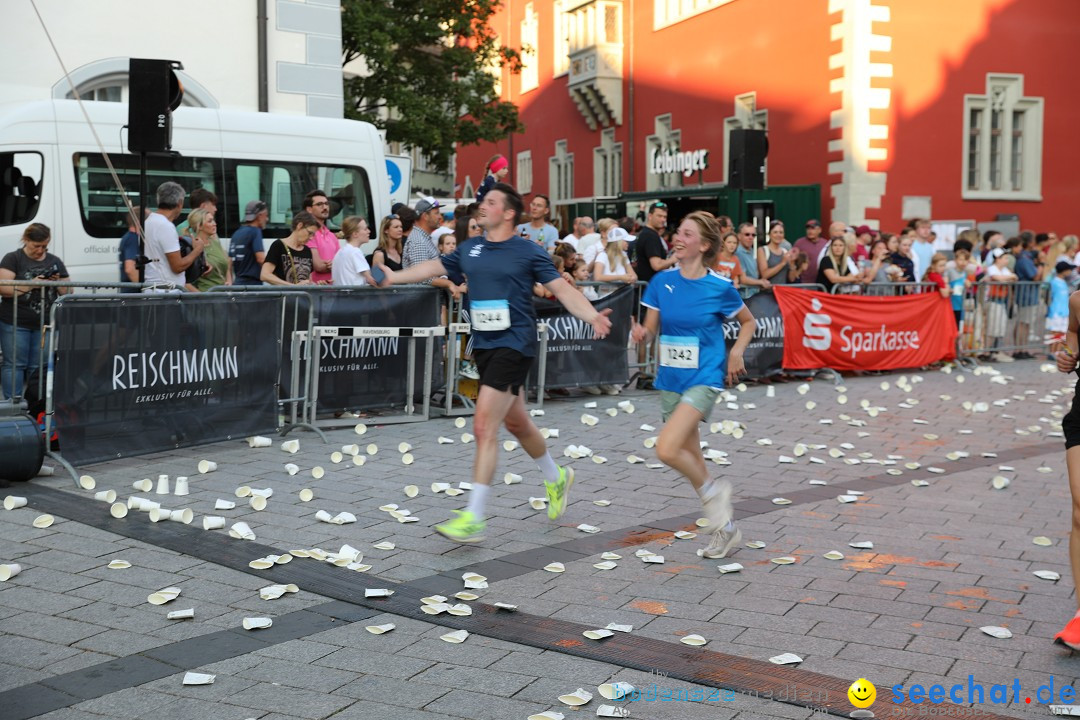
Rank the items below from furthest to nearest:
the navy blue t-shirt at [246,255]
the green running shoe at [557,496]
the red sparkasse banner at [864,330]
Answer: the red sparkasse banner at [864,330] → the navy blue t-shirt at [246,255] → the green running shoe at [557,496]

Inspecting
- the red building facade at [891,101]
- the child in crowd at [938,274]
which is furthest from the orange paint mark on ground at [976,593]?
the red building facade at [891,101]

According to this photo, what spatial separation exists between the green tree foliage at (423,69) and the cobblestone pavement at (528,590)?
876 inches

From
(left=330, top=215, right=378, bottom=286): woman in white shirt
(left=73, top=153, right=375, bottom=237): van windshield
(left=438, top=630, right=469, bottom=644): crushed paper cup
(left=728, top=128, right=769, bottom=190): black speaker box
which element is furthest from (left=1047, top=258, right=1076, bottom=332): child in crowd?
(left=438, top=630, right=469, bottom=644): crushed paper cup

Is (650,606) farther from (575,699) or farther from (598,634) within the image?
(575,699)

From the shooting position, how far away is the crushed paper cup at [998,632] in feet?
16.0

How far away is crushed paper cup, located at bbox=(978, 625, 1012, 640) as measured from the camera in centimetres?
487

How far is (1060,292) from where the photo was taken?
58.4 ft

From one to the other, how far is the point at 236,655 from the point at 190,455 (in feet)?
14.4

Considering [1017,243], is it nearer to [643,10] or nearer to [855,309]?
[855,309]

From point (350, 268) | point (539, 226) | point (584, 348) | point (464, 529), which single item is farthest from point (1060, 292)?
point (464, 529)

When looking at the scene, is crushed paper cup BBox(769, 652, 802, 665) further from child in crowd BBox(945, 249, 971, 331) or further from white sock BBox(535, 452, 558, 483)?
child in crowd BBox(945, 249, 971, 331)

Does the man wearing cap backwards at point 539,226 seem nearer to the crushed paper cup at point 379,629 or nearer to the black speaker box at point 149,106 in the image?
the black speaker box at point 149,106

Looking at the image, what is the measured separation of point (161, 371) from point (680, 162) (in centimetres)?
2411

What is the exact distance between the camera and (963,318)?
1702 cm
